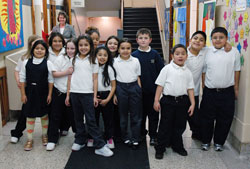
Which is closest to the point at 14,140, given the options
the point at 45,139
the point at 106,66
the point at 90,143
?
the point at 45,139

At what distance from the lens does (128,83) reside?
10.2 ft

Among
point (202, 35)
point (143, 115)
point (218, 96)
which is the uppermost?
point (202, 35)

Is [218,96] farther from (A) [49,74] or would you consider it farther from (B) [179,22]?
(B) [179,22]

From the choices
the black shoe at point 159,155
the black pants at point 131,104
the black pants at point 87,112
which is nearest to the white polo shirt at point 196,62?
the black pants at point 131,104

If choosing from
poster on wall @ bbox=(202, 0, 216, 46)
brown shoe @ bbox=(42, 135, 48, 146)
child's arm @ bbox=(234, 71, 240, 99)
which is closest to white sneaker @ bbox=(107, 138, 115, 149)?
brown shoe @ bbox=(42, 135, 48, 146)

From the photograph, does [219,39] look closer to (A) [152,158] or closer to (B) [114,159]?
(A) [152,158]

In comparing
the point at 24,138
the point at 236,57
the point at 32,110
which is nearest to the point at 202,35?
the point at 236,57

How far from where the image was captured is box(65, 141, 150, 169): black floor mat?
2852mm

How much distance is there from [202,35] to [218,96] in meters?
0.72

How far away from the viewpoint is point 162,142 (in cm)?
305

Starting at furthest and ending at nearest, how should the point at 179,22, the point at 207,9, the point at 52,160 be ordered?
1. the point at 179,22
2. the point at 207,9
3. the point at 52,160

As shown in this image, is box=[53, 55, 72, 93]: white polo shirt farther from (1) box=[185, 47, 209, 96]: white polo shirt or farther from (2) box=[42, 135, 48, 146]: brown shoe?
(1) box=[185, 47, 209, 96]: white polo shirt

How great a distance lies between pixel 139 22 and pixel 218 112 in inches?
346

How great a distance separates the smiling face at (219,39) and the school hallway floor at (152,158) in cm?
124
